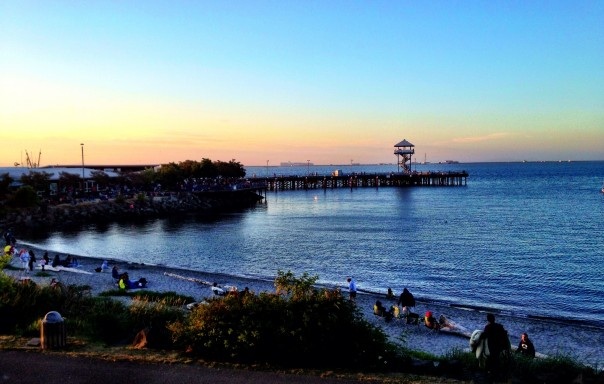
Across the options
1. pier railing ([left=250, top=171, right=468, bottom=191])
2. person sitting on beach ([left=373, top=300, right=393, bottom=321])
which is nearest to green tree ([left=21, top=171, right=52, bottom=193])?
person sitting on beach ([left=373, top=300, right=393, bottom=321])

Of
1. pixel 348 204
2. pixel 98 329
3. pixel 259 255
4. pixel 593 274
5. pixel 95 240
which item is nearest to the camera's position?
pixel 98 329

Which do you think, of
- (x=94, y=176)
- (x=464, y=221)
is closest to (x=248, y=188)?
(x=94, y=176)

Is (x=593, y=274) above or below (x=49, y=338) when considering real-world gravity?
below

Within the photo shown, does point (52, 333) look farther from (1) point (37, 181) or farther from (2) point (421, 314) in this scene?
(1) point (37, 181)

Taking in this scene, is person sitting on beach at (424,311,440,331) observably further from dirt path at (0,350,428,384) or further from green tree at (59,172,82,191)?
green tree at (59,172,82,191)

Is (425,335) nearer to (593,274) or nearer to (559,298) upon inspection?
(559,298)

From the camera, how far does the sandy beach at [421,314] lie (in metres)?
17.0

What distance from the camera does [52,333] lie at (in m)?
10.5

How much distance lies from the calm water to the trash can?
17.6 m

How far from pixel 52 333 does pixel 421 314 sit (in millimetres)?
14387

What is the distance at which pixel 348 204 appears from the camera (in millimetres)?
83875

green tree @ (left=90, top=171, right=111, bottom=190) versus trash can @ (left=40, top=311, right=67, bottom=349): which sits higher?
green tree @ (left=90, top=171, right=111, bottom=190)

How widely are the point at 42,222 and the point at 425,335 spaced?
158ft

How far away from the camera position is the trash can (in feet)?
34.3
